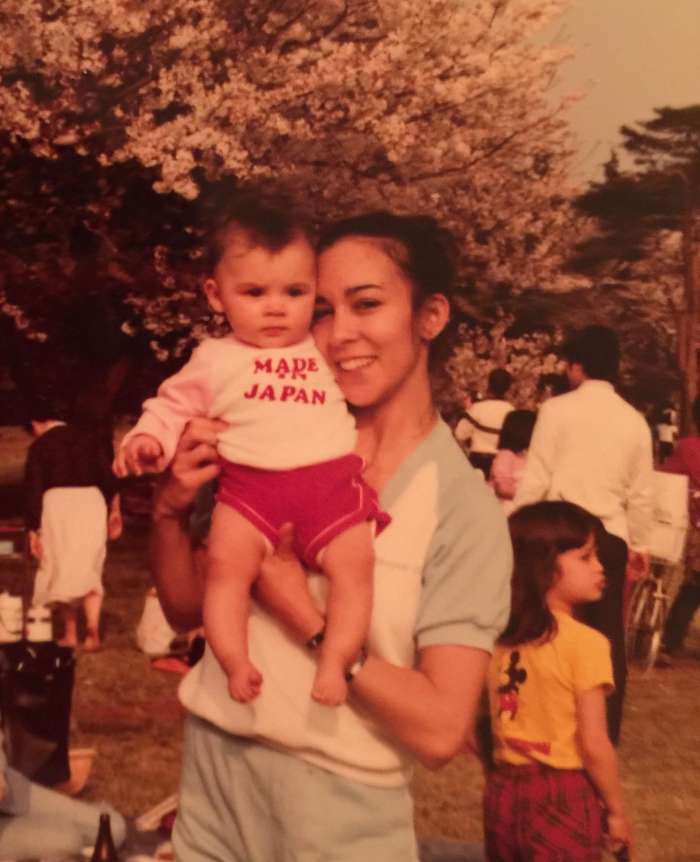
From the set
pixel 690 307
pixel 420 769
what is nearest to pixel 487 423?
pixel 690 307

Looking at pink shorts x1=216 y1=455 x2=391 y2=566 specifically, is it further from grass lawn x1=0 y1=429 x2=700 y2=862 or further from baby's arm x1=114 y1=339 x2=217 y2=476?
grass lawn x1=0 y1=429 x2=700 y2=862

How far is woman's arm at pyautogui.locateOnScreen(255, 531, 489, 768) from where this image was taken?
112cm

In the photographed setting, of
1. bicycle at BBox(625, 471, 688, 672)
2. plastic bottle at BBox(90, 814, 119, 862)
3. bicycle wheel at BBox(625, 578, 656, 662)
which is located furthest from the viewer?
bicycle wheel at BBox(625, 578, 656, 662)

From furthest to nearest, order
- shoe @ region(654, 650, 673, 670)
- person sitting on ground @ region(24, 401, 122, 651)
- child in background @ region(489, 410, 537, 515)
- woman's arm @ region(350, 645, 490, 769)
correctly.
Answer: shoe @ region(654, 650, 673, 670), person sitting on ground @ region(24, 401, 122, 651), child in background @ region(489, 410, 537, 515), woman's arm @ region(350, 645, 490, 769)

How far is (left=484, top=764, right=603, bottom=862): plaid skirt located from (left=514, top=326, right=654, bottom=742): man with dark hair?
524mm

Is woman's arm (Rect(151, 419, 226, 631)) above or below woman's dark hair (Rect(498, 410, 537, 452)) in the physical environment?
below

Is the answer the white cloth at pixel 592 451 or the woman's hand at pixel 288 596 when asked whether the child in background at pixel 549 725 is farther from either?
the woman's hand at pixel 288 596

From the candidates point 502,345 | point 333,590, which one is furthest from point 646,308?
point 333,590

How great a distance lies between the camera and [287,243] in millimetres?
1269

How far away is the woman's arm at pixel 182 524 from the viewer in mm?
1198

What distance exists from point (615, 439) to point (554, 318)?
0.24m

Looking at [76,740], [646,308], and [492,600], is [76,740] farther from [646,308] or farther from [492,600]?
[492,600]

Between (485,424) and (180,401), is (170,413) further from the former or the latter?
(485,424)

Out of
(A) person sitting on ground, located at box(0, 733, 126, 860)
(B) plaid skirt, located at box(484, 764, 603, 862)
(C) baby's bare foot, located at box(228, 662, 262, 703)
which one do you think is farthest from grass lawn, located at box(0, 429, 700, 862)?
(C) baby's bare foot, located at box(228, 662, 262, 703)
